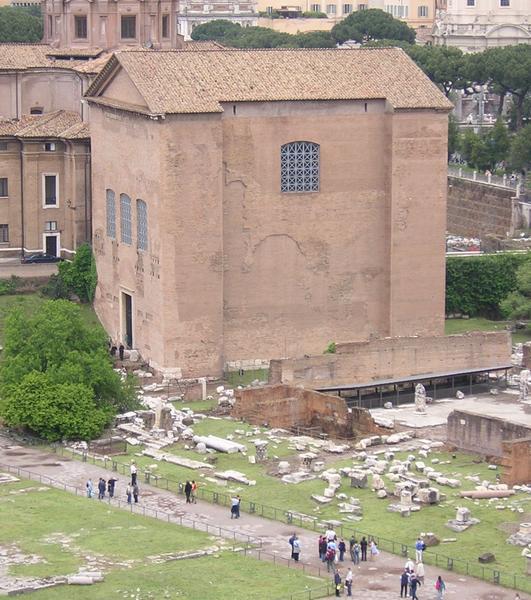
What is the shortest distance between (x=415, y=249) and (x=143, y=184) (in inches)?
338

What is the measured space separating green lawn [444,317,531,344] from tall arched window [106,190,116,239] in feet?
35.8

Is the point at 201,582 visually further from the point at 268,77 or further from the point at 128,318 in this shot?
the point at 268,77

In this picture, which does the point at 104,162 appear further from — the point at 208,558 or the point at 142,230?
the point at 208,558

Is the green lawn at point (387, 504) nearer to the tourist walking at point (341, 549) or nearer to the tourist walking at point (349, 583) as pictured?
the tourist walking at point (341, 549)

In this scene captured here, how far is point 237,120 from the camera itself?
226 ft

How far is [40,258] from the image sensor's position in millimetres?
79750

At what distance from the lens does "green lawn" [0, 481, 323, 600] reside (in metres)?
47.3

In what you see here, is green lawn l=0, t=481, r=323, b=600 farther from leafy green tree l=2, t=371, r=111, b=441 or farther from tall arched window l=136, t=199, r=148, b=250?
tall arched window l=136, t=199, r=148, b=250

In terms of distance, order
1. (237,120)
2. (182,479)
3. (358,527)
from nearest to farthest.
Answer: (358,527)
(182,479)
(237,120)

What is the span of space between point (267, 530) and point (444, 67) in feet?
205

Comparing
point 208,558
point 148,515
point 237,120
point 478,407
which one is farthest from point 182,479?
point 237,120

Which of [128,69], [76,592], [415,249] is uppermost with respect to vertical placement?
[128,69]

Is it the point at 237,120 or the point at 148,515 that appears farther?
the point at 237,120

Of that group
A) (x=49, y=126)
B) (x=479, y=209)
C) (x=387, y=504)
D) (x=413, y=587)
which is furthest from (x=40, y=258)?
(x=413, y=587)
